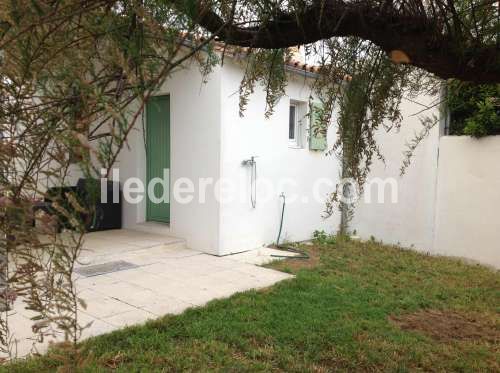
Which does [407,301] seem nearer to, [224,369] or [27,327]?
[224,369]

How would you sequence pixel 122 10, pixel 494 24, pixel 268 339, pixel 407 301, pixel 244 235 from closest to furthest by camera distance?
pixel 122 10 < pixel 494 24 < pixel 268 339 < pixel 407 301 < pixel 244 235

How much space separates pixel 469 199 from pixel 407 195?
1.39 m

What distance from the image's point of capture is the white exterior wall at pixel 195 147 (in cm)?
785

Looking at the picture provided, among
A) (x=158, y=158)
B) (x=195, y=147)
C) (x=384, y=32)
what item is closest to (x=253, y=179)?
(x=195, y=147)

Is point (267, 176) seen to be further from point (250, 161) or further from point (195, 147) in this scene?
point (195, 147)

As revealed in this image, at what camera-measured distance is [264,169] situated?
8891mm

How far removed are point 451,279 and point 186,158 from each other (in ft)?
16.9

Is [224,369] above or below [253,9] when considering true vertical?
below

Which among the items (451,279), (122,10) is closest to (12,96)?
(122,10)

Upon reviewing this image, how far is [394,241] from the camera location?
33.0ft

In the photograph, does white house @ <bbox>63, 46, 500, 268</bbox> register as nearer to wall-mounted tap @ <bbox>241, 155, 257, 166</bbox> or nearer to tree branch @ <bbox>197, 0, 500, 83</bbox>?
wall-mounted tap @ <bbox>241, 155, 257, 166</bbox>

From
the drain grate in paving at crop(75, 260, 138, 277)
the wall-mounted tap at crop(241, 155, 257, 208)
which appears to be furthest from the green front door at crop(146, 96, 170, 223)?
the drain grate in paving at crop(75, 260, 138, 277)

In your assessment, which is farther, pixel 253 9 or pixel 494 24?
pixel 494 24

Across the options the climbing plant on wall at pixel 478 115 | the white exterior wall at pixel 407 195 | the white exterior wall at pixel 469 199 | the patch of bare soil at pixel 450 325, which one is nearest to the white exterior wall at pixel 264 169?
the white exterior wall at pixel 407 195
